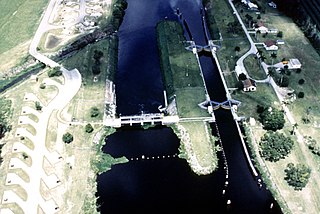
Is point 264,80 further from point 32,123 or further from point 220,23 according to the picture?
point 32,123

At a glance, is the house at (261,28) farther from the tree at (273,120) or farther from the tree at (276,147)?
the tree at (276,147)

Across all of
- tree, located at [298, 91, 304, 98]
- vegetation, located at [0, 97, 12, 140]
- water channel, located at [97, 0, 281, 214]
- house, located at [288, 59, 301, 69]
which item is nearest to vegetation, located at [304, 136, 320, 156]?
tree, located at [298, 91, 304, 98]

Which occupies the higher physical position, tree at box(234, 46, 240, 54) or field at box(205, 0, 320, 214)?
tree at box(234, 46, 240, 54)

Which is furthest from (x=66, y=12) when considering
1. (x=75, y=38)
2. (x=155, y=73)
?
(x=155, y=73)

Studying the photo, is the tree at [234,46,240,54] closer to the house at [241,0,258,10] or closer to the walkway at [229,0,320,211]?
the walkway at [229,0,320,211]

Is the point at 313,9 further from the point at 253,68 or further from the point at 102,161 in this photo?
the point at 102,161

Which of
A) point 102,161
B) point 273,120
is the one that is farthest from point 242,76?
point 102,161
